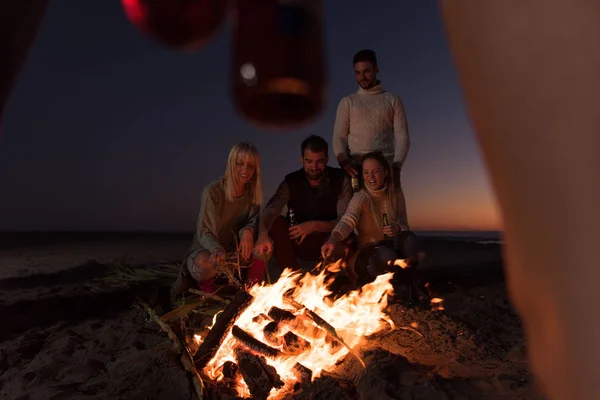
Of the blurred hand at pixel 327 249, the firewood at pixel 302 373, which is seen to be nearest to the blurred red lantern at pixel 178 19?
the firewood at pixel 302 373

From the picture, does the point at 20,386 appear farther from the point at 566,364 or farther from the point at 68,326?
the point at 566,364

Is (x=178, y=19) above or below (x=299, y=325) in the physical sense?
above

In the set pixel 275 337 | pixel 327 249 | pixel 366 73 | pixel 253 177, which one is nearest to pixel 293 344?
pixel 275 337

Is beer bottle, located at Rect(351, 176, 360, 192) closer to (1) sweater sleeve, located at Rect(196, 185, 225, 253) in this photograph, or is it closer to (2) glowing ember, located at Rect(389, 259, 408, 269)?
(2) glowing ember, located at Rect(389, 259, 408, 269)

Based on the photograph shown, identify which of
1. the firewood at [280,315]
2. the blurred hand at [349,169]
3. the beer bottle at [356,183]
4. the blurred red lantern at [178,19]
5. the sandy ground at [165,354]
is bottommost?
the sandy ground at [165,354]

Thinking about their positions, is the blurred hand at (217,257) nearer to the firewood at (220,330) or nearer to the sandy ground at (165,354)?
the firewood at (220,330)

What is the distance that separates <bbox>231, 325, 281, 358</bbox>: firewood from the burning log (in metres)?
0.05

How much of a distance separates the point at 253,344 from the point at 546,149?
2.40 m

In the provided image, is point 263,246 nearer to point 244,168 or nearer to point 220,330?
point 244,168

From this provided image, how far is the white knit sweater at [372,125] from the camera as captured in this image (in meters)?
4.00

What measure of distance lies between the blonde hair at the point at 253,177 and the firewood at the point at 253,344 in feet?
4.98

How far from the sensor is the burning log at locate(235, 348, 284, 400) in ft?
7.47

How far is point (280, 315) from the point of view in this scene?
8.89 ft

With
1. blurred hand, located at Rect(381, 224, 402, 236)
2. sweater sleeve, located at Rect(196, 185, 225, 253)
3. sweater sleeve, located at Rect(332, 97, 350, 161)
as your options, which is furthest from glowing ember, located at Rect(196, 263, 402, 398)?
sweater sleeve, located at Rect(332, 97, 350, 161)
